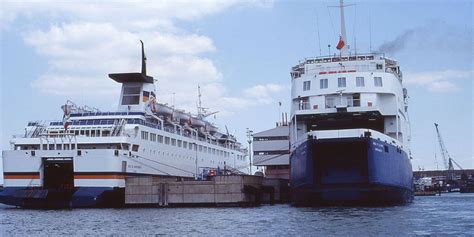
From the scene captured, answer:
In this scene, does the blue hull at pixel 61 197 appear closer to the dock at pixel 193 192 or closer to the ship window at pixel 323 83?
the dock at pixel 193 192

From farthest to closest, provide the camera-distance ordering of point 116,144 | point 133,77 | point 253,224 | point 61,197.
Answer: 1. point 133,77
2. point 116,144
3. point 61,197
4. point 253,224

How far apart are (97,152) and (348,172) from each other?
22966 mm

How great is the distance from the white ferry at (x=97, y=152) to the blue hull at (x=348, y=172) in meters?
18.7

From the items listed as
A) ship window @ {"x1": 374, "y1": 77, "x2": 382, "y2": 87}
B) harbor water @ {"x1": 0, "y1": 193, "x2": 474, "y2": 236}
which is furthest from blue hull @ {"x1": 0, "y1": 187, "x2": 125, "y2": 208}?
ship window @ {"x1": 374, "y1": 77, "x2": 382, "y2": 87}

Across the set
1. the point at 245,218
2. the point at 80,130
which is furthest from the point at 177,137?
the point at 245,218

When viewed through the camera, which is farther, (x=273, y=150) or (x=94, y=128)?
(x=273, y=150)

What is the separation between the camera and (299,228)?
32500mm

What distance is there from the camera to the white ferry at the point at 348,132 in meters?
45.1

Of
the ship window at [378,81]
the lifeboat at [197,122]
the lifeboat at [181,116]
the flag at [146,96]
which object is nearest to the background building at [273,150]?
the lifeboat at [197,122]

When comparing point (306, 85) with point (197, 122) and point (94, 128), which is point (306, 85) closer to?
point (94, 128)

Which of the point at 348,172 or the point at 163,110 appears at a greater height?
the point at 163,110

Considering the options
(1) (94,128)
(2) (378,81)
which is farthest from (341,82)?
(1) (94,128)

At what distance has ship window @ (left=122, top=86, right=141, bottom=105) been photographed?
71850 millimetres

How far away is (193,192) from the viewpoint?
2212 inches
